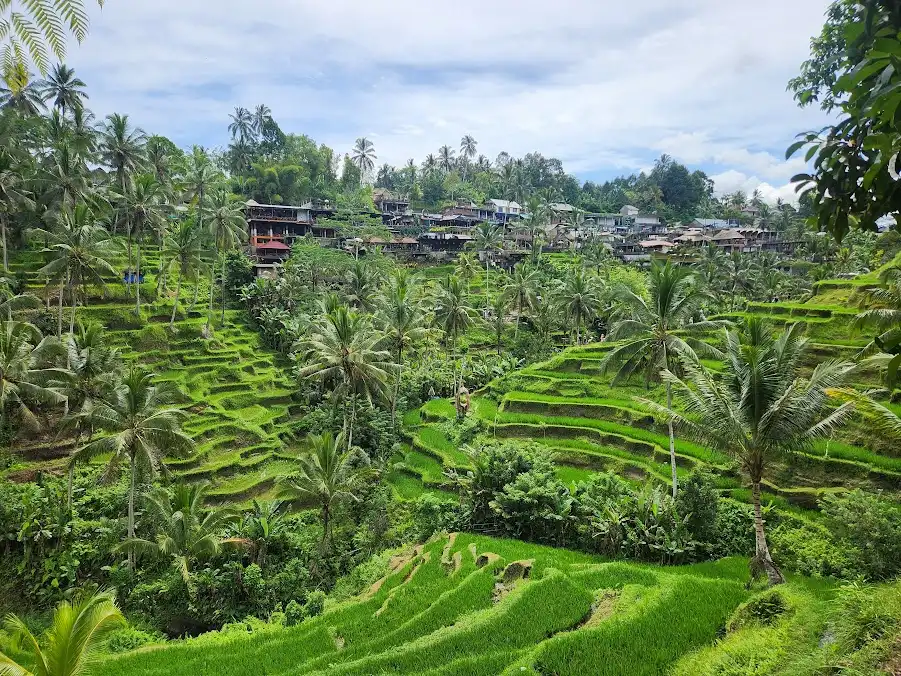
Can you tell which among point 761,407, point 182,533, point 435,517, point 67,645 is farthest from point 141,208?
point 761,407

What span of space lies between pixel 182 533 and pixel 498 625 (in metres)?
13.9

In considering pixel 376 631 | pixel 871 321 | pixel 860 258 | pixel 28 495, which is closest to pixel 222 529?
pixel 28 495

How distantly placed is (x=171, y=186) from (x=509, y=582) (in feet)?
165

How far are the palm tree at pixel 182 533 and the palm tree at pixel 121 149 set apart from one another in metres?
34.0

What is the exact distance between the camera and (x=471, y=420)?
31.1 meters

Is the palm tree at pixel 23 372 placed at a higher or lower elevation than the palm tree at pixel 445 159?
lower

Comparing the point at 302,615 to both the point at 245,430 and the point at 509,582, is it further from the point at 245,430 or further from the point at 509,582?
the point at 245,430

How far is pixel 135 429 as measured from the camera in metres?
19.8

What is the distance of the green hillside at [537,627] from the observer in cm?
999

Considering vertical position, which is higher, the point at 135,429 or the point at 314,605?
the point at 135,429

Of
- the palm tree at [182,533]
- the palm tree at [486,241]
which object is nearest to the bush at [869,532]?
the palm tree at [182,533]

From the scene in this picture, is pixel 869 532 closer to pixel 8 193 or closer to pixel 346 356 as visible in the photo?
pixel 346 356

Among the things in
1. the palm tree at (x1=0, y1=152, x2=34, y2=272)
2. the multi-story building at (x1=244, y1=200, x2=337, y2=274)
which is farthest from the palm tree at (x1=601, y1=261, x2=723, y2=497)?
the multi-story building at (x1=244, y1=200, x2=337, y2=274)

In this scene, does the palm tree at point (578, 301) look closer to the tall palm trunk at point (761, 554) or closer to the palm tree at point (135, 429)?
the tall palm trunk at point (761, 554)
